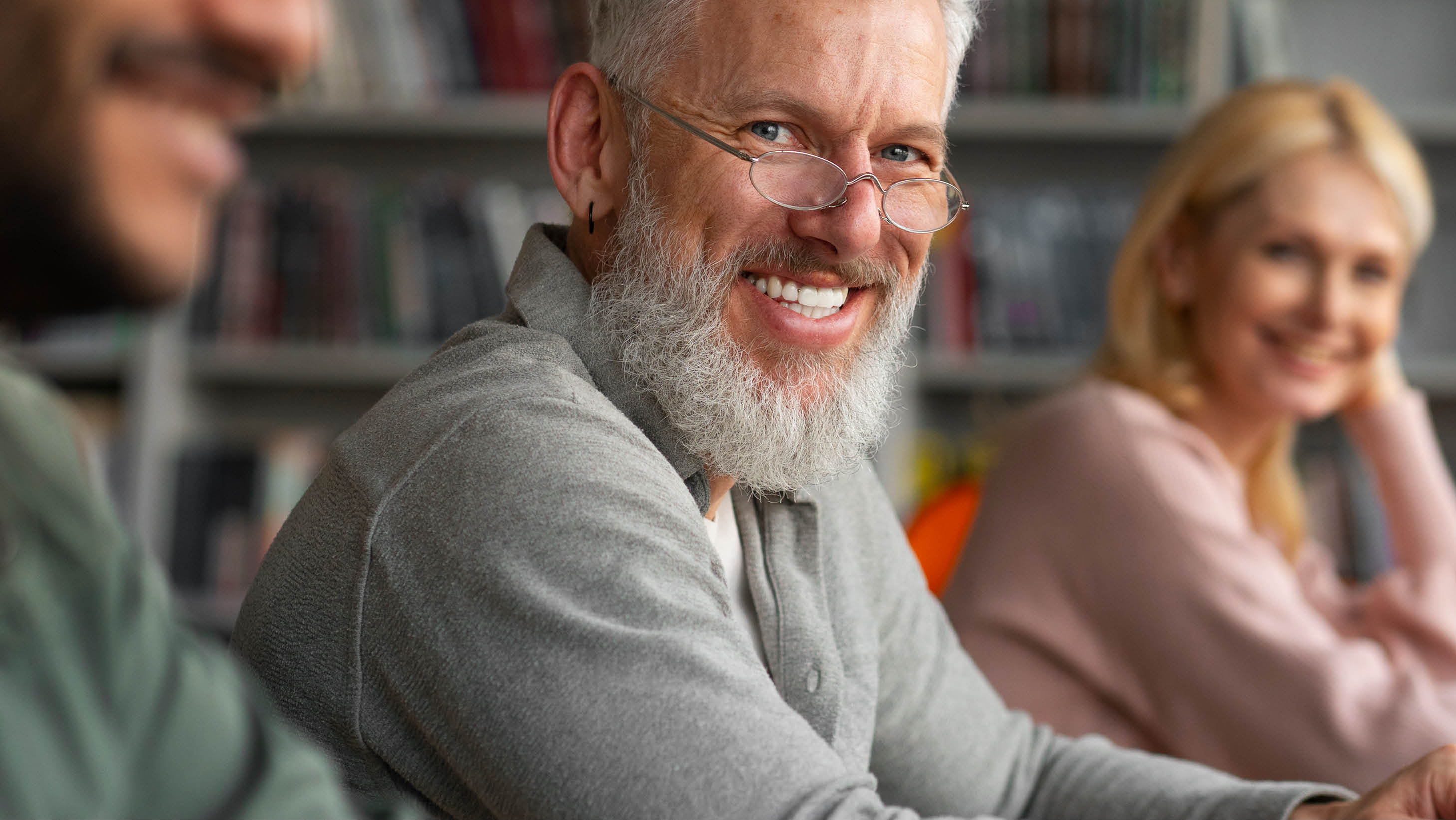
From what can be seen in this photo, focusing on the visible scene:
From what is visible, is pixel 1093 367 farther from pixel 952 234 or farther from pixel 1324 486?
pixel 1324 486

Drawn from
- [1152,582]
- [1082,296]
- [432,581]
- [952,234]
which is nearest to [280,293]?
[952,234]

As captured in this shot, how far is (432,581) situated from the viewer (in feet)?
2.53

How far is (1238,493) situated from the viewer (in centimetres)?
165

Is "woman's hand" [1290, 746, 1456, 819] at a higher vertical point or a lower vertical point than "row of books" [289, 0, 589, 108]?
lower

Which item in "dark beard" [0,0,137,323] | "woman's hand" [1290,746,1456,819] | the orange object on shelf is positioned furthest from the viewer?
the orange object on shelf

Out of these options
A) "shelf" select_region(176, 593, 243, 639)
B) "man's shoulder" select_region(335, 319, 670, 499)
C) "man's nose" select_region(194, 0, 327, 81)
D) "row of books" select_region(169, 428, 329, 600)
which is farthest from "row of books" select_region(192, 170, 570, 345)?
"man's nose" select_region(194, 0, 327, 81)

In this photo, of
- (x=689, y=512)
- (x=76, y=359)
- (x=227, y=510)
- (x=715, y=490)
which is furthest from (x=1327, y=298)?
(x=76, y=359)

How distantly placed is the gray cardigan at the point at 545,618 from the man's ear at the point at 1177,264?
0.97 meters

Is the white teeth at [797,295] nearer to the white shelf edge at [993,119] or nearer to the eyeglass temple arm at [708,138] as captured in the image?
the eyeglass temple arm at [708,138]

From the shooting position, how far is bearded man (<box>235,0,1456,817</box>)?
0.73 m

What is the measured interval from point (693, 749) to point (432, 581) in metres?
0.18

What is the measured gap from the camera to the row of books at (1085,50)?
7.93ft

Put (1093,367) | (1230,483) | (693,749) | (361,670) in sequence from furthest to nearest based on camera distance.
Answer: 1. (1093,367)
2. (1230,483)
3. (361,670)
4. (693,749)

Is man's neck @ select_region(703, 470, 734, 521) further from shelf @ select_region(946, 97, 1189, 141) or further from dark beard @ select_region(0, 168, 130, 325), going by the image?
shelf @ select_region(946, 97, 1189, 141)
